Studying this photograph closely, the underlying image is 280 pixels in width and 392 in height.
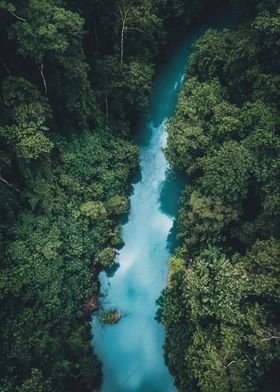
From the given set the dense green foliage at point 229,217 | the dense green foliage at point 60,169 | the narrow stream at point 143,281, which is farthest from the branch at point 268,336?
the dense green foliage at point 60,169

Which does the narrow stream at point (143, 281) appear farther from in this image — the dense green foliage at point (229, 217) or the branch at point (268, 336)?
the branch at point (268, 336)

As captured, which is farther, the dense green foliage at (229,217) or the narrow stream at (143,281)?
the narrow stream at (143,281)

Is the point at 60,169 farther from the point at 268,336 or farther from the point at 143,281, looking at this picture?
the point at 268,336

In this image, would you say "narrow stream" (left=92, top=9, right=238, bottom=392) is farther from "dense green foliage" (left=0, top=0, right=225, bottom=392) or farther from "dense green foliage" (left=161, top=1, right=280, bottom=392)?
"dense green foliage" (left=161, top=1, right=280, bottom=392)

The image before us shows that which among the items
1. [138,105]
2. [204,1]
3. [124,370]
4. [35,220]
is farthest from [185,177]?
[204,1]

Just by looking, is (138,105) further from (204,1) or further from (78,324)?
(78,324)

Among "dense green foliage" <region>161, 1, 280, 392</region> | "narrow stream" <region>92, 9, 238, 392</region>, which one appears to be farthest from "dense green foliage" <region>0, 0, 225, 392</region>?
"dense green foliage" <region>161, 1, 280, 392</region>
